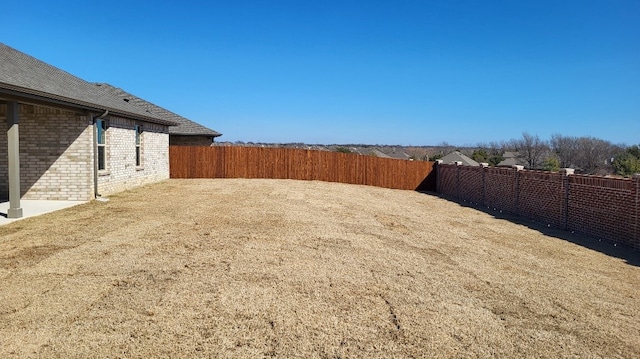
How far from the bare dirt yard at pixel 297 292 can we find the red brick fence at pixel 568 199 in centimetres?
125

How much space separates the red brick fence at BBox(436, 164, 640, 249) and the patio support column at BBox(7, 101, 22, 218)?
43.9 feet

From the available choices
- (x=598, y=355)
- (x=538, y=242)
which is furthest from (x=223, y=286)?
(x=538, y=242)

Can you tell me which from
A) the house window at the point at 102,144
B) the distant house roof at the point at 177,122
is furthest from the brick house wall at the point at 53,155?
the distant house roof at the point at 177,122

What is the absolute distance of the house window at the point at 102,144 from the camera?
1252 centimetres

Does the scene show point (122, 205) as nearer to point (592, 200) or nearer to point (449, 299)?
point (449, 299)

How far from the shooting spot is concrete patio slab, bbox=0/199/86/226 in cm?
885

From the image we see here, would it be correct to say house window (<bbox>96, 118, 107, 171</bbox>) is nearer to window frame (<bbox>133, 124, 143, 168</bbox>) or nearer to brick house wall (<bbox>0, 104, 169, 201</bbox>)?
brick house wall (<bbox>0, 104, 169, 201</bbox>)

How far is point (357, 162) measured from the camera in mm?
22438

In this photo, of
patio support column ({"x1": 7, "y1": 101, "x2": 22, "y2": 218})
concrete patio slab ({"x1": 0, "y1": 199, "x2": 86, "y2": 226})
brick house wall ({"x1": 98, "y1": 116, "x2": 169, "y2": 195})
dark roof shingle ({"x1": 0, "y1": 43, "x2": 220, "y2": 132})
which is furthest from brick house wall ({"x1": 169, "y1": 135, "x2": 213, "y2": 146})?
patio support column ({"x1": 7, "y1": 101, "x2": 22, "y2": 218})

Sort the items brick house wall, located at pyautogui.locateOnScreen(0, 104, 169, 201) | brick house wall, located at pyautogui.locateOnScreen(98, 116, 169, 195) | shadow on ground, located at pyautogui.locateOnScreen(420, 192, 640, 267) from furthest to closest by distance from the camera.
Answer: brick house wall, located at pyautogui.locateOnScreen(98, 116, 169, 195) → brick house wall, located at pyautogui.locateOnScreen(0, 104, 169, 201) → shadow on ground, located at pyautogui.locateOnScreen(420, 192, 640, 267)

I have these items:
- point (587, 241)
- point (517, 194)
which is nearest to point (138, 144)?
point (517, 194)

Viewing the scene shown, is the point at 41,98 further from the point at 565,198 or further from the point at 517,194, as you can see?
the point at 517,194

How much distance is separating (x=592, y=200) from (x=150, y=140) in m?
16.4

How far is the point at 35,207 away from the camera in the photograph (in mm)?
10023
